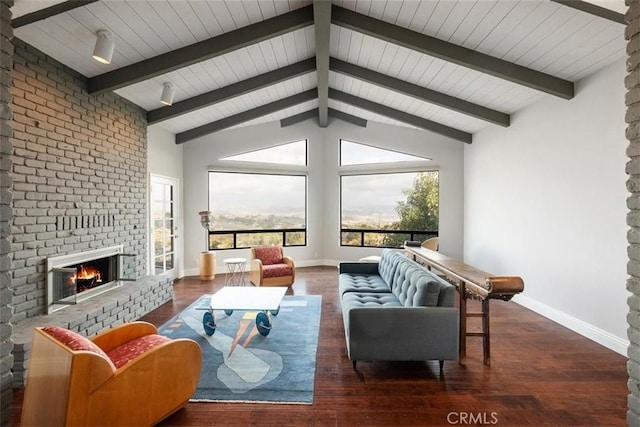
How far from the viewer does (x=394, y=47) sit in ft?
12.8

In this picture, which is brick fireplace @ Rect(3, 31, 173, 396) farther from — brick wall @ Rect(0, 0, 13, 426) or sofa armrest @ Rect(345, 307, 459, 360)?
sofa armrest @ Rect(345, 307, 459, 360)

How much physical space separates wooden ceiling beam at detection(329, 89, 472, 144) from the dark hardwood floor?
3.89 metres

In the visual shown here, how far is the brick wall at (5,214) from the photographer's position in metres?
1.70

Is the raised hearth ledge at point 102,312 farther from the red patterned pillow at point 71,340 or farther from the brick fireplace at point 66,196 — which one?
the red patterned pillow at point 71,340

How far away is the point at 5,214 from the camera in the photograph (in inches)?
68.5

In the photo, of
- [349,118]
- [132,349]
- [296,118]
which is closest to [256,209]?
[296,118]

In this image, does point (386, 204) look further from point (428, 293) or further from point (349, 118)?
point (428, 293)

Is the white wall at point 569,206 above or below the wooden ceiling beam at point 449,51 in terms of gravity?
below

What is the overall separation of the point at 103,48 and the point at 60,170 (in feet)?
4.44

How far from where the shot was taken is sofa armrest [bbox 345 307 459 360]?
2.60 metres

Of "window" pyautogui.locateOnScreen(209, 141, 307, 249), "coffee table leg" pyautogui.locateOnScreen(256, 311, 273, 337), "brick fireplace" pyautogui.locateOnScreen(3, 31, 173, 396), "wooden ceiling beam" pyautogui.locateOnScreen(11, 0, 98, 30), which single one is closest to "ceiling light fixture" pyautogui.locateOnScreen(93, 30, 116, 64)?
"wooden ceiling beam" pyautogui.locateOnScreen(11, 0, 98, 30)

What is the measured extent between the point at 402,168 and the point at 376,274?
3.05 meters

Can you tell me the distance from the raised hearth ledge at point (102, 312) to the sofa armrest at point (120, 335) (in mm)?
730

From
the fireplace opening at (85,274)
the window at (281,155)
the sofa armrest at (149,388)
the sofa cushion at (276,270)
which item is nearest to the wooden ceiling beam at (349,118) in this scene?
the window at (281,155)
